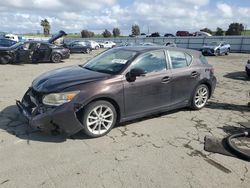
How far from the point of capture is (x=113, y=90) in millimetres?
4754

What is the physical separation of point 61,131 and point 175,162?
186cm

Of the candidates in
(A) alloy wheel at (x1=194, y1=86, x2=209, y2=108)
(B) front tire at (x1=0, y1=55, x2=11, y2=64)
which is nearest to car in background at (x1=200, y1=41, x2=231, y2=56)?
(B) front tire at (x1=0, y1=55, x2=11, y2=64)

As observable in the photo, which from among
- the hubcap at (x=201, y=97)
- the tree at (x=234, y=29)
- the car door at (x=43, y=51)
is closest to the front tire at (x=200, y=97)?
the hubcap at (x=201, y=97)

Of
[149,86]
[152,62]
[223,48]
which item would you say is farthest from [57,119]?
[223,48]

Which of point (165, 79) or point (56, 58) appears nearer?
point (165, 79)

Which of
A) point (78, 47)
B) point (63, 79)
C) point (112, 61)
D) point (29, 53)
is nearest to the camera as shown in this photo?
point (63, 79)

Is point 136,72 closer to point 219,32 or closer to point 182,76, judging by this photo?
point 182,76

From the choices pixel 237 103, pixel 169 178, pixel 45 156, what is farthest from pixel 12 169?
pixel 237 103

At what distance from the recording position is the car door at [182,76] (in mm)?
5773

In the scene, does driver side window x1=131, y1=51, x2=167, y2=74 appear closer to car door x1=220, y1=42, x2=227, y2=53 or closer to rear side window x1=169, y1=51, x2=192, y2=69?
rear side window x1=169, y1=51, x2=192, y2=69

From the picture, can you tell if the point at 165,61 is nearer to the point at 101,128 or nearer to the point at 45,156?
the point at 101,128

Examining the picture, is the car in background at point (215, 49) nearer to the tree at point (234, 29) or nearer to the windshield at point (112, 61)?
the windshield at point (112, 61)

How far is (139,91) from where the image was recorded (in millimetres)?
5129

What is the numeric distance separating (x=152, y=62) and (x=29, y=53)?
40.6 feet
